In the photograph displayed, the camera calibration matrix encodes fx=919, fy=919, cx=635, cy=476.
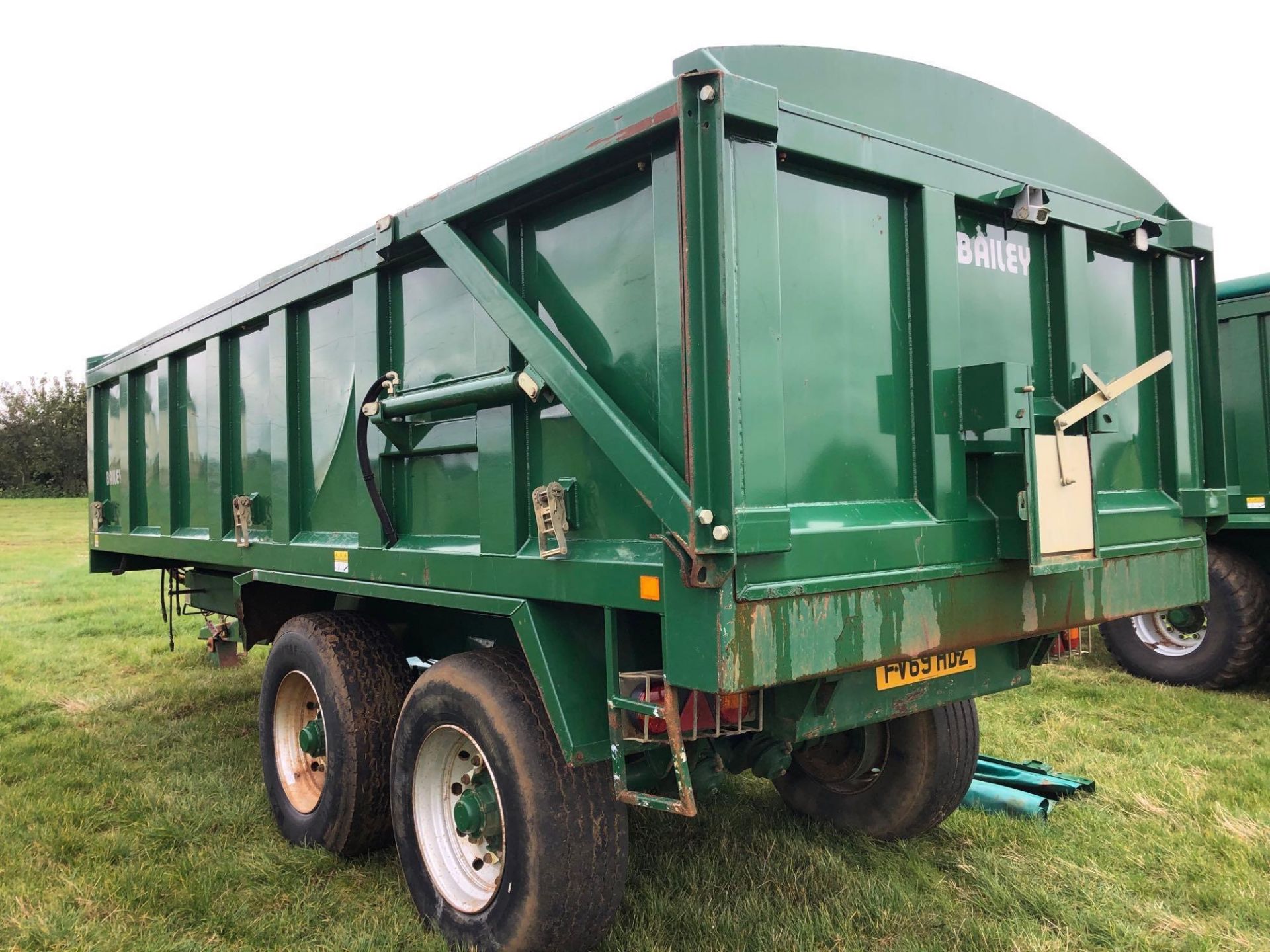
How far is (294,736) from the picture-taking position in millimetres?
4391

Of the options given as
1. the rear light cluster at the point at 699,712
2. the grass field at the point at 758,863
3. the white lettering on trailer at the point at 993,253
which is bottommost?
the grass field at the point at 758,863

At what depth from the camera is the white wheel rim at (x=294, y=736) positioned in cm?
431

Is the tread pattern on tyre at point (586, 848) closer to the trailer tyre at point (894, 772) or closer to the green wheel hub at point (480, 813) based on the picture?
the green wheel hub at point (480, 813)

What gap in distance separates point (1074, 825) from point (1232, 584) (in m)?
3.55

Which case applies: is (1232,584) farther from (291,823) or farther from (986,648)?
(291,823)

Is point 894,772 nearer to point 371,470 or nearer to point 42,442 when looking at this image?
point 371,470

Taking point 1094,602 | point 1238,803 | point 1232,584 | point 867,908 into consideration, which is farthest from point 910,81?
point 1232,584

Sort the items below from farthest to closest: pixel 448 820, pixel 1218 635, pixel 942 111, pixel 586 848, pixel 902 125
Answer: pixel 1218 635 < pixel 448 820 < pixel 942 111 < pixel 902 125 < pixel 586 848

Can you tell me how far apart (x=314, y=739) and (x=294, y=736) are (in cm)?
35

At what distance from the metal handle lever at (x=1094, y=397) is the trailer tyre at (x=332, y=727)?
2.76m

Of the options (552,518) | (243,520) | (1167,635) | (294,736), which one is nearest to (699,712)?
(552,518)

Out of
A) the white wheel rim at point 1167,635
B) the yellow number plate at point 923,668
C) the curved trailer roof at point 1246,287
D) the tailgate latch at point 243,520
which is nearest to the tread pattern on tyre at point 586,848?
the yellow number plate at point 923,668

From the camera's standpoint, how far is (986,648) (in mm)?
3324

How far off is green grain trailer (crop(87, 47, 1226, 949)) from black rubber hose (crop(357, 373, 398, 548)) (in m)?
0.01
